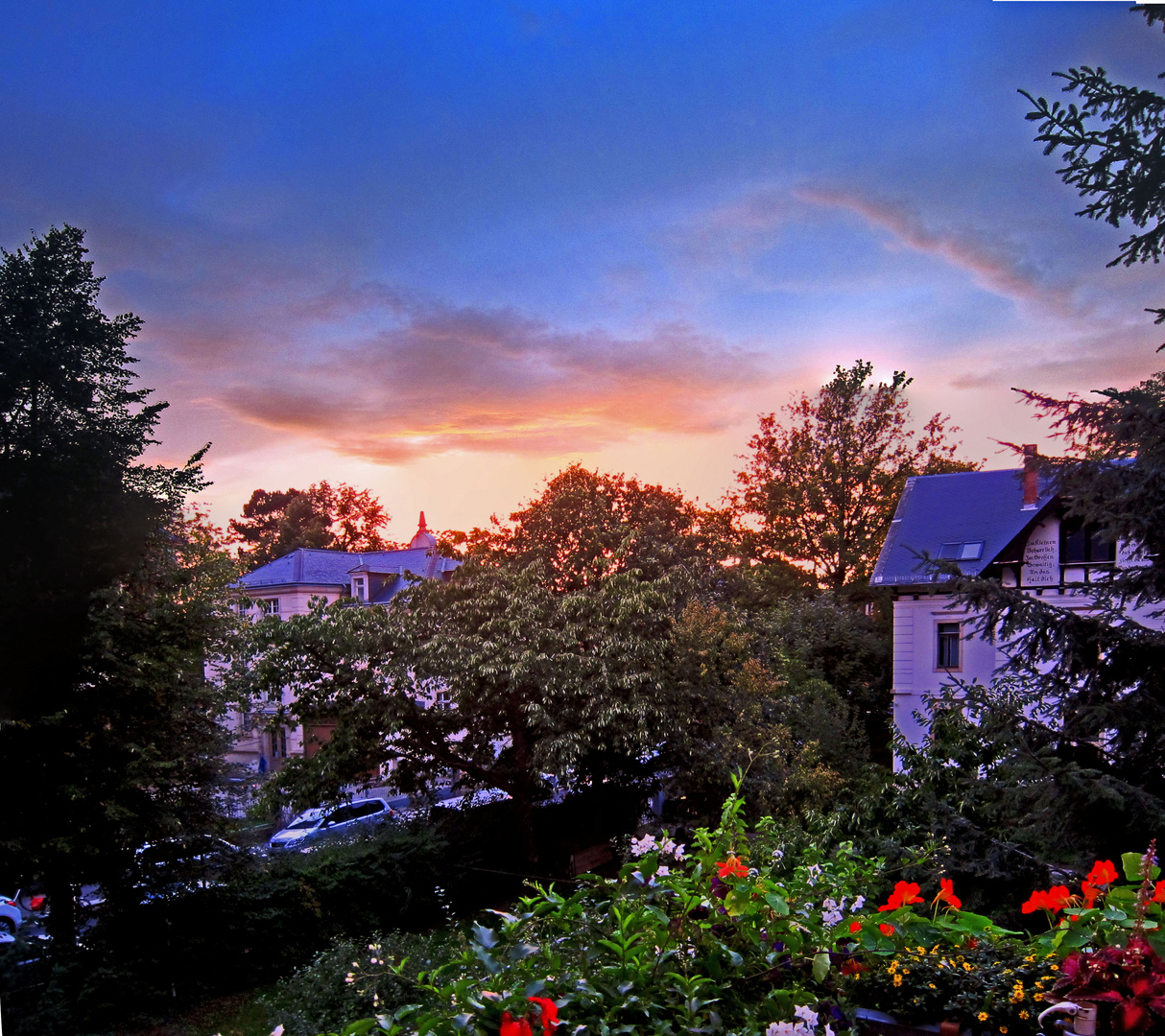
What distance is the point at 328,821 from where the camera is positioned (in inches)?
384

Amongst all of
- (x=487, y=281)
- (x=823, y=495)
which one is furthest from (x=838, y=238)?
(x=823, y=495)

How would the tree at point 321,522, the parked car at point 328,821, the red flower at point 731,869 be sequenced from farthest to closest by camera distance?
the tree at point 321,522 < the parked car at point 328,821 < the red flower at point 731,869

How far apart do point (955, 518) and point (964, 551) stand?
690 mm

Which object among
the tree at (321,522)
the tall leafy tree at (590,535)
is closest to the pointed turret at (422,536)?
the tree at (321,522)

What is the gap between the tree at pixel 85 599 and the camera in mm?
5027

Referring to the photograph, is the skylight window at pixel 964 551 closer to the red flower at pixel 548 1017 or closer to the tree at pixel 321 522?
the red flower at pixel 548 1017

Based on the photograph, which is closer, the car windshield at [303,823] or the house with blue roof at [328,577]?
the car windshield at [303,823]

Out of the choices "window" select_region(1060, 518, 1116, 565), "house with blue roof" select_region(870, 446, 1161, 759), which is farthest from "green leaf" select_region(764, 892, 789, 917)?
"window" select_region(1060, 518, 1116, 565)

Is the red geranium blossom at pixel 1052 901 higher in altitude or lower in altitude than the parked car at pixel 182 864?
higher

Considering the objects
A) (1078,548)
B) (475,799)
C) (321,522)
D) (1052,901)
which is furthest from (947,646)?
(321,522)

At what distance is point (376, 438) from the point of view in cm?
699

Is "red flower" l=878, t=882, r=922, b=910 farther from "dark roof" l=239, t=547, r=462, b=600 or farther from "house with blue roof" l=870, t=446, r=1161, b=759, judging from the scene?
"dark roof" l=239, t=547, r=462, b=600

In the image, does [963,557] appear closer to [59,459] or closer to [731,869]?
[59,459]

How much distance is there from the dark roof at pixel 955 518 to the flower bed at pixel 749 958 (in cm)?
796
